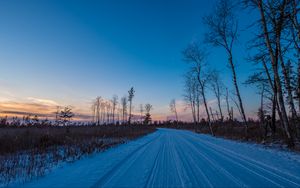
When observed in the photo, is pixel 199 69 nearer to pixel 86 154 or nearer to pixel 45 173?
pixel 86 154

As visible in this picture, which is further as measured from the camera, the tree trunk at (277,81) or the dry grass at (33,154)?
the tree trunk at (277,81)

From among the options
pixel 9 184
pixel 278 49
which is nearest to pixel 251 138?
pixel 278 49

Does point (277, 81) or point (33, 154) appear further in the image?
point (277, 81)

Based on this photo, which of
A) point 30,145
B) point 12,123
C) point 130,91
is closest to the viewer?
point 30,145

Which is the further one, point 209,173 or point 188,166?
point 188,166

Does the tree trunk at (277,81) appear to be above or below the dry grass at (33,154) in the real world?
above

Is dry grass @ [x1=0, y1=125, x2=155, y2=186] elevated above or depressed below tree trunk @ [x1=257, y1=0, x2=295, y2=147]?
below

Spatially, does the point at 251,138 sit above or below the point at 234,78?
below

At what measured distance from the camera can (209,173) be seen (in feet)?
15.4

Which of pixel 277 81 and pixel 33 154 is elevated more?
pixel 277 81

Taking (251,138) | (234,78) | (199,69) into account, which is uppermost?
(199,69)

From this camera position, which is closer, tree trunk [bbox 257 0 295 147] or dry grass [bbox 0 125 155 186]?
dry grass [bbox 0 125 155 186]

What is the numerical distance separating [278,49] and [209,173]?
9.75 metres

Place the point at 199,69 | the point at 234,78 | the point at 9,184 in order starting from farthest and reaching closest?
the point at 199,69 < the point at 234,78 < the point at 9,184
